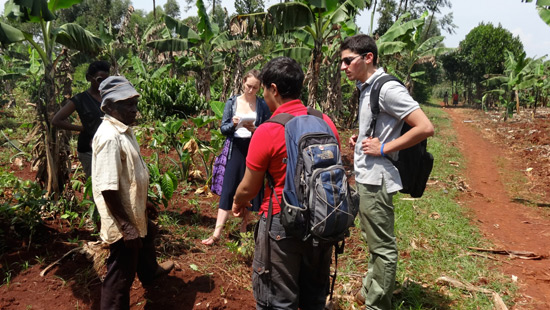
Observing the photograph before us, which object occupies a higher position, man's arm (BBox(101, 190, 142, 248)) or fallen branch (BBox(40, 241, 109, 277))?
man's arm (BBox(101, 190, 142, 248))

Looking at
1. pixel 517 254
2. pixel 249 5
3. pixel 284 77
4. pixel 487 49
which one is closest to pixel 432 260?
pixel 517 254

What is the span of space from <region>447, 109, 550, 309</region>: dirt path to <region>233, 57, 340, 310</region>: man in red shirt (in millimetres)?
2376

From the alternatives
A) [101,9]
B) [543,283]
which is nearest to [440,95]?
[101,9]

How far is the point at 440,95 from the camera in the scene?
150 ft

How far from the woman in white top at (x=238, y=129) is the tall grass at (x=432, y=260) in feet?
4.17

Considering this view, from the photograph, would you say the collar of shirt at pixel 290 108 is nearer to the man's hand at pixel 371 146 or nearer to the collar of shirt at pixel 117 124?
the man's hand at pixel 371 146

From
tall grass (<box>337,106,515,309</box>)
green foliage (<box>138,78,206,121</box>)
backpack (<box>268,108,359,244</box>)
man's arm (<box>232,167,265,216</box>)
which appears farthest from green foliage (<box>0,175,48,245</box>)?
green foliage (<box>138,78,206,121</box>)

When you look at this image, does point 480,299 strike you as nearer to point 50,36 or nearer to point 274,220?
point 274,220

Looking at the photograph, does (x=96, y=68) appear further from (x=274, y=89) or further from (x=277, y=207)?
(x=277, y=207)

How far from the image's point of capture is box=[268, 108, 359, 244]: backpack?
192 cm

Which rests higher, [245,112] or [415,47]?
[415,47]

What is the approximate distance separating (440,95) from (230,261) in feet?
156

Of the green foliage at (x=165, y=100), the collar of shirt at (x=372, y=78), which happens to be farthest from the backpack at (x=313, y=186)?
the green foliage at (x=165, y=100)

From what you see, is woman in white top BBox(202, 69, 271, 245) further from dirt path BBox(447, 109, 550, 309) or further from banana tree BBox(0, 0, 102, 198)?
dirt path BBox(447, 109, 550, 309)
